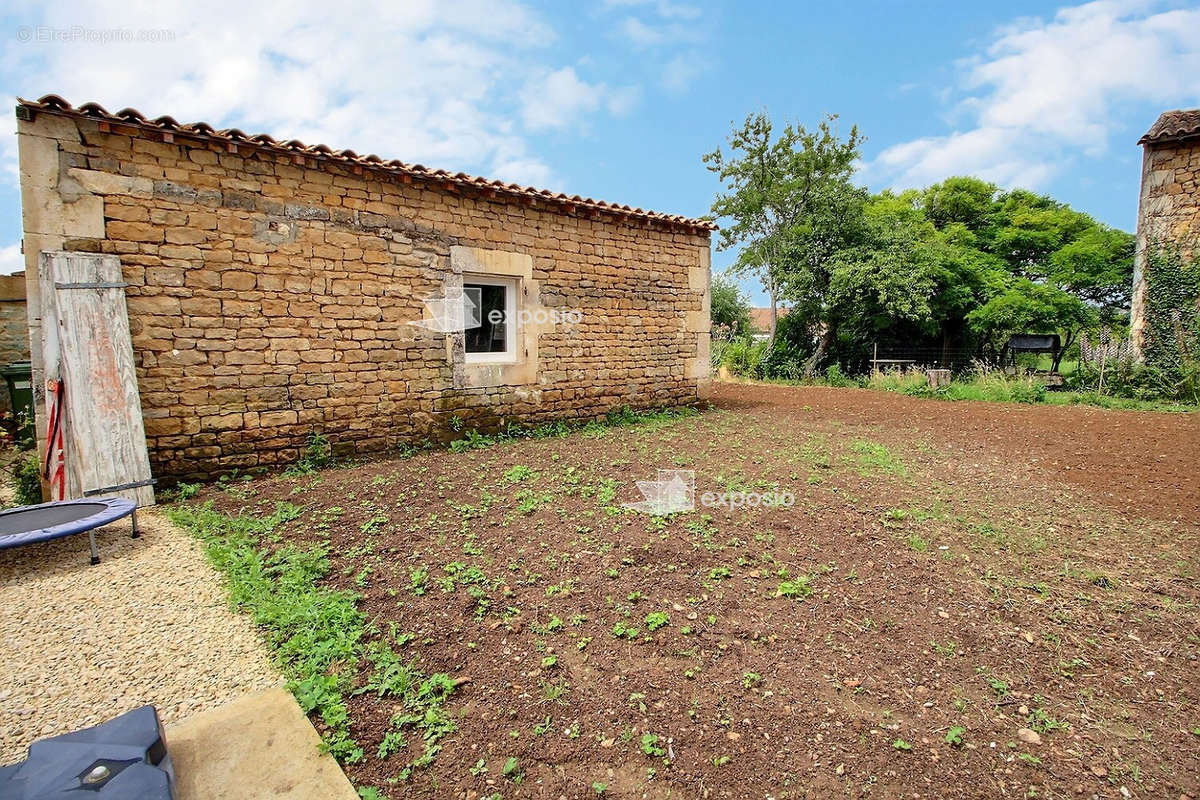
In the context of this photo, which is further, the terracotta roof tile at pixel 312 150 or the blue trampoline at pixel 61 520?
the terracotta roof tile at pixel 312 150

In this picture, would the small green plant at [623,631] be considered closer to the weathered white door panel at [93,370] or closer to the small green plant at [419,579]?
the small green plant at [419,579]

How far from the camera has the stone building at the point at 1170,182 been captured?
10.6m

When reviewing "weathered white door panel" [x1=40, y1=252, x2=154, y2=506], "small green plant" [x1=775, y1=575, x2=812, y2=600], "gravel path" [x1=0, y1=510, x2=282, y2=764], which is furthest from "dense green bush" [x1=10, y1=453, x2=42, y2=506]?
"small green plant" [x1=775, y1=575, x2=812, y2=600]

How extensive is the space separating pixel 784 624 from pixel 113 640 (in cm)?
361

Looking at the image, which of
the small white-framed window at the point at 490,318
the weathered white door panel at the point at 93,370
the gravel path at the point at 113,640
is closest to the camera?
the gravel path at the point at 113,640

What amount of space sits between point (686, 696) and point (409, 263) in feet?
19.2

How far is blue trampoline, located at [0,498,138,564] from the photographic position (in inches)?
137

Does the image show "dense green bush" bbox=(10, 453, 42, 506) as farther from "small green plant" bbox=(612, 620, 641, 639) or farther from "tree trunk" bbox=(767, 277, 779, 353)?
"tree trunk" bbox=(767, 277, 779, 353)

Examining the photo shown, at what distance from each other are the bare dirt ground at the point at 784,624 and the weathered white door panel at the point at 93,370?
2.59 feet

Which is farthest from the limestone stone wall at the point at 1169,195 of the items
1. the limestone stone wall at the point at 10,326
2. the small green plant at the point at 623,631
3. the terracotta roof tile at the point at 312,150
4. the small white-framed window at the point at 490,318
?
the limestone stone wall at the point at 10,326

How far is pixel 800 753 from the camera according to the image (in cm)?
215

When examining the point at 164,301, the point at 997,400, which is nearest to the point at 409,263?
the point at 164,301

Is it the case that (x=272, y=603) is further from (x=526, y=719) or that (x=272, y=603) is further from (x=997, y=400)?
(x=997, y=400)

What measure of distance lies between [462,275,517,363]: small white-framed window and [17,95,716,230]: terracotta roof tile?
123 cm
